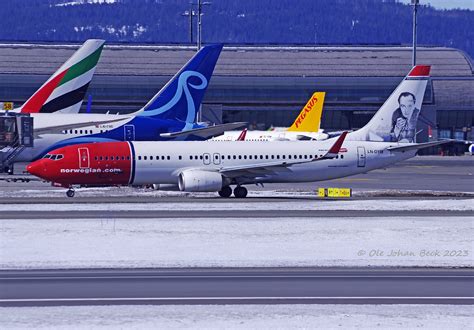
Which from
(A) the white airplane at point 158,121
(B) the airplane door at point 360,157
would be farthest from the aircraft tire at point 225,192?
(A) the white airplane at point 158,121

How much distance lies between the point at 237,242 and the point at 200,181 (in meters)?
19.9

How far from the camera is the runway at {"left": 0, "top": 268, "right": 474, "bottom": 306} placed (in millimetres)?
23781

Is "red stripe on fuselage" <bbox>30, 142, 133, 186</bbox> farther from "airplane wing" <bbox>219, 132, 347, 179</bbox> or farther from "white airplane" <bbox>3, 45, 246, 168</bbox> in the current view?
"white airplane" <bbox>3, 45, 246, 168</bbox>

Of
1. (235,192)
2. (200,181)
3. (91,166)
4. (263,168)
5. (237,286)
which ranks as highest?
(91,166)

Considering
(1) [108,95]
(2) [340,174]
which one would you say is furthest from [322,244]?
(1) [108,95]

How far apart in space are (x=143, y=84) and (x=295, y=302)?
117 meters

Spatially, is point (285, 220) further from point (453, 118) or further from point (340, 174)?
point (453, 118)

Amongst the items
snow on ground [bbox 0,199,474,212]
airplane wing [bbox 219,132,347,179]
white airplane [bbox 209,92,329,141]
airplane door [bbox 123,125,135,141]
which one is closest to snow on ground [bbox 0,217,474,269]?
snow on ground [bbox 0,199,474,212]

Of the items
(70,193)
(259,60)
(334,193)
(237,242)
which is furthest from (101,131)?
(259,60)

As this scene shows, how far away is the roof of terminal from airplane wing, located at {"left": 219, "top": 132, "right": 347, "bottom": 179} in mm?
87092

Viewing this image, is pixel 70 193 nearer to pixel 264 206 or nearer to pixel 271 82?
pixel 264 206

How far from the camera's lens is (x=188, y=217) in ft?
139

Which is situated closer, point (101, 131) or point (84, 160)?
point (84, 160)

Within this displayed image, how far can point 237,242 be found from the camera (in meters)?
33.8
